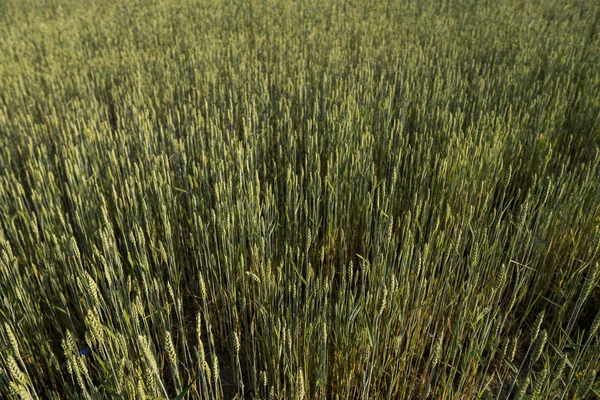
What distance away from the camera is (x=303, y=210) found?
1978 millimetres

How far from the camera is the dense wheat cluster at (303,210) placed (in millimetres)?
1250

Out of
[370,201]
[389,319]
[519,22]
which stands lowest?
[389,319]

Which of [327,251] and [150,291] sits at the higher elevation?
[150,291]

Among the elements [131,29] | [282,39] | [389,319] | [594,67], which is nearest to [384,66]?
[282,39]

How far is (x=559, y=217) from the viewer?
5.55ft

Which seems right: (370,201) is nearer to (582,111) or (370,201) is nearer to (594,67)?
(582,111)

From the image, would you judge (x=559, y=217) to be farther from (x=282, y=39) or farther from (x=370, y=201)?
(x=282, y=39)

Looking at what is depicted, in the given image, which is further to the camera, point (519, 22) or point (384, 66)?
point (519, 22)

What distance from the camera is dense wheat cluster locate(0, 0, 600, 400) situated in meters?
1.25

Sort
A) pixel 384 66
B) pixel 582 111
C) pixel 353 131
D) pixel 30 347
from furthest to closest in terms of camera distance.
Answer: pixel 384 66 → pixel 582 111 → pixel 353 131 → pixel 30 347

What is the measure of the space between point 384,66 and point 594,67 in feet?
5.00

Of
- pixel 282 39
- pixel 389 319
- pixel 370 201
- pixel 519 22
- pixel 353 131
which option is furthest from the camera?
pixel 519 22

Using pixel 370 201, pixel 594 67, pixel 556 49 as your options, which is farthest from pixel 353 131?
pixel 556 49

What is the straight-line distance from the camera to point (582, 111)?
248 cm
